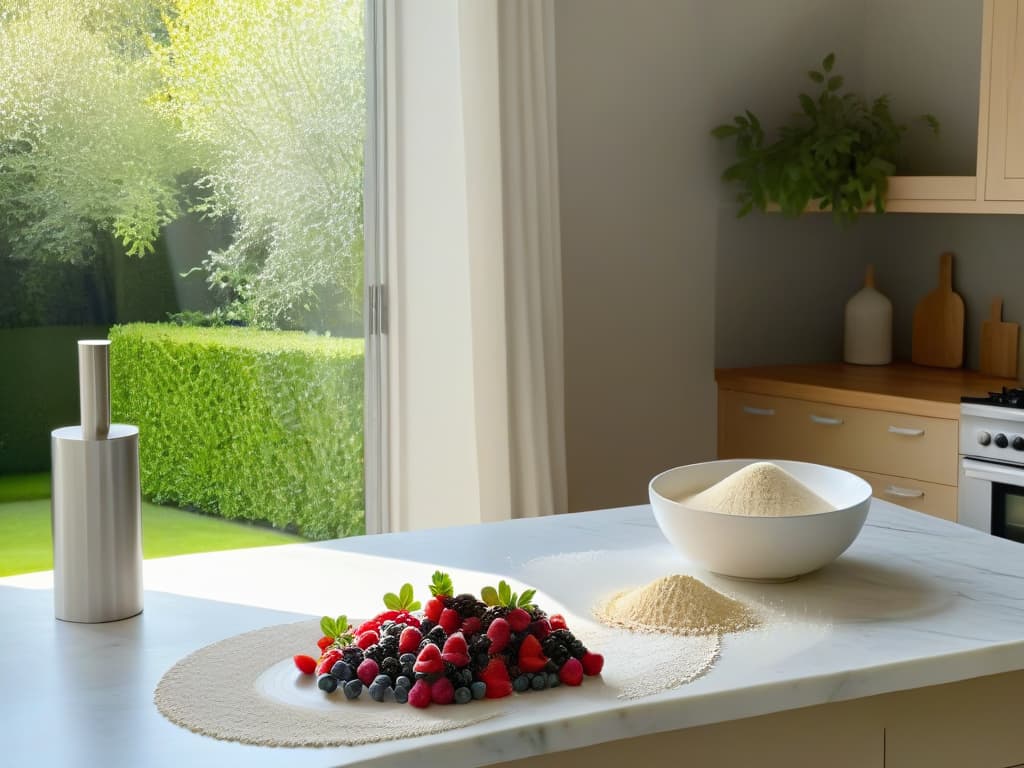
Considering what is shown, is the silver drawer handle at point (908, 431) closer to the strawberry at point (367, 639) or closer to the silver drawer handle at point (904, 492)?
the silver drawer handle at point (904, 492)

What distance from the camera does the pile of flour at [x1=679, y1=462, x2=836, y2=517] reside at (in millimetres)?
1773

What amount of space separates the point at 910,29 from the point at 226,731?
4.07 metres

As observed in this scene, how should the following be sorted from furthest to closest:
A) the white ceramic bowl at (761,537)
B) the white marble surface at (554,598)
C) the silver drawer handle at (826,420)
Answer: the silver drawer handle at (826,420) → the white ceramic bowl at (761,537) → the white marble surface at (554,598)

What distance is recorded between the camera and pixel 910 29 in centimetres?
459

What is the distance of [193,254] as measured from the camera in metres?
3.69

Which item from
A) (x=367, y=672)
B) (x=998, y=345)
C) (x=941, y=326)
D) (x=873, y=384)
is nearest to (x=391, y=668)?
(x=367, y=672)

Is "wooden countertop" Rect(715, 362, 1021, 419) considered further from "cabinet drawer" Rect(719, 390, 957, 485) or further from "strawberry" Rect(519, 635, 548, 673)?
"strawberry" Rect(519, 635, 548, 673)

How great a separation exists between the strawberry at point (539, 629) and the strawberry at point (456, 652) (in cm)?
9

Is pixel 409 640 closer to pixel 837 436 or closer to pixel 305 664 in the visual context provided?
pixel 305 664

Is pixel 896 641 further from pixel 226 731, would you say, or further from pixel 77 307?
pixel 77 307

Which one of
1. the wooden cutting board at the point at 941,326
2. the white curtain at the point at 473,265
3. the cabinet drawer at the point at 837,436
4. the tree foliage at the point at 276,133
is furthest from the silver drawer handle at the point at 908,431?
the tree foliage at the point at 276,133

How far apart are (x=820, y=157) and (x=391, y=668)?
319 centimetres

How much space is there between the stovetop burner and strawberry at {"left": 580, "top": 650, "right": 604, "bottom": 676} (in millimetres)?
2509

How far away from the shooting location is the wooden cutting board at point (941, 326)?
4.46 m
